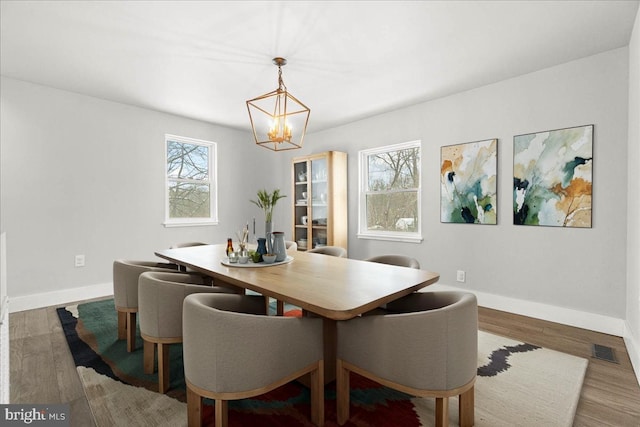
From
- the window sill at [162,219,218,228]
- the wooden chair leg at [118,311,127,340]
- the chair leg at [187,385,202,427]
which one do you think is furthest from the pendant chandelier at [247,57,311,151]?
the wooden chair leg at [118,311,127,340]

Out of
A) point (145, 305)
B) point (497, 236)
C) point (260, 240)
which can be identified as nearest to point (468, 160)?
point (497, 236)

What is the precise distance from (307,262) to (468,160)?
2.35m

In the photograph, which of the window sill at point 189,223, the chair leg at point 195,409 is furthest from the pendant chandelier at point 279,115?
the chair leg at point 195,409

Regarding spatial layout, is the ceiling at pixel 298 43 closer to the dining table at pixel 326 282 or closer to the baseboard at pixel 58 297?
the dining table at pixel 326 282

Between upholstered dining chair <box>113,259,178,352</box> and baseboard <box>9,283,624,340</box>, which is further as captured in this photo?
baseboard <box>9,283,624,340</box>

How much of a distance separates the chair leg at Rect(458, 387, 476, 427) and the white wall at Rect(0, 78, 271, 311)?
13.7ft

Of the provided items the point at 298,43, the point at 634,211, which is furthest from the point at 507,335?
the point at 298,43

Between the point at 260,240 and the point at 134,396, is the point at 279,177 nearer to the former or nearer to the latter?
the point at 260,240

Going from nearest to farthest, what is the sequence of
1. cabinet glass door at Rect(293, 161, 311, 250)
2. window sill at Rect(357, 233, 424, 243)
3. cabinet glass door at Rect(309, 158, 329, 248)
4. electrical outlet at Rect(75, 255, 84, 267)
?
1. electrical outlet at Rect(75, 255, 84, 267)
2. window sill at Rect(357, 233, 424, 243)
3. cabinet glass door at Rect(309, 158, 329, 248)
4. cabinet glass door at Rect(293, 161, 311, 250)

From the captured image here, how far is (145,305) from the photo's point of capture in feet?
6.16

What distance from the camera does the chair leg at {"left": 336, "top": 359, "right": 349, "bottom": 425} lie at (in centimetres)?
157

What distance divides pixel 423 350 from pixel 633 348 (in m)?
2.07

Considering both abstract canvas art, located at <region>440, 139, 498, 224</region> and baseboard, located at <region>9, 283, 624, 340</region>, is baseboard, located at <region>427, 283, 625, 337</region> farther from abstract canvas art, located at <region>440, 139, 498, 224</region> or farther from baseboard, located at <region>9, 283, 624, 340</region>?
abstract canvas art, located at <region>440, 139, 498, 224</region>

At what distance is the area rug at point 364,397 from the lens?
5.35 feet
